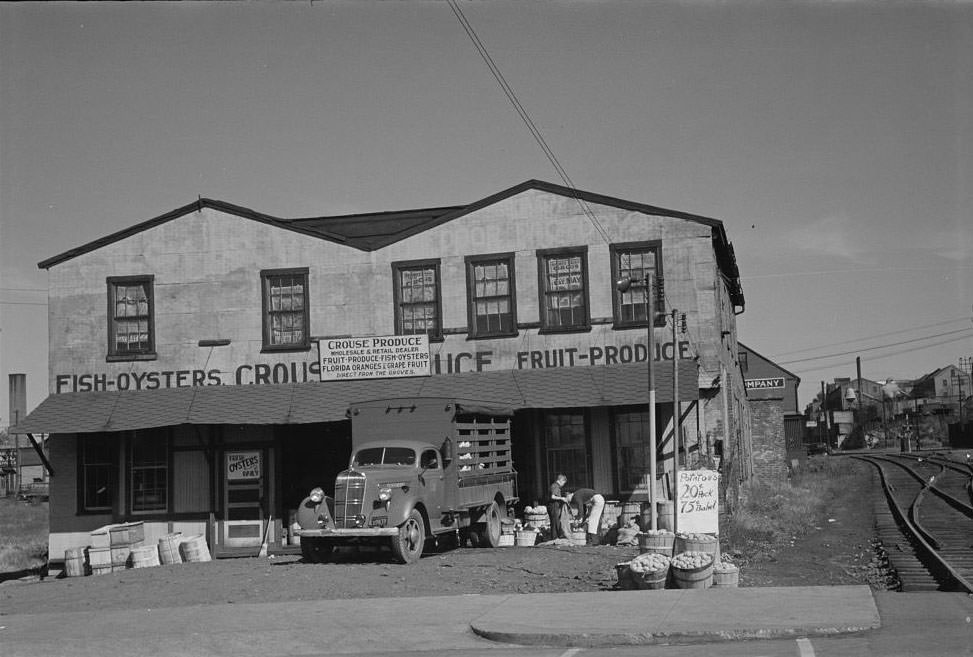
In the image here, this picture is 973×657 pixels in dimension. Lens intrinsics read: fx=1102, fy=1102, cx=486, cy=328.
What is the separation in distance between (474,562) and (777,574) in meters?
5.03

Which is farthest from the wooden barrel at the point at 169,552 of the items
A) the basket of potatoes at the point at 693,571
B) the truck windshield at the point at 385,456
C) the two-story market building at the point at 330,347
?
the basket of potatoes at the point at 693,571

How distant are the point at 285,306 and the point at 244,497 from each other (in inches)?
176

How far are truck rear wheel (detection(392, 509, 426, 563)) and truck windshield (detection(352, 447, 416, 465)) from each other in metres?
1.07

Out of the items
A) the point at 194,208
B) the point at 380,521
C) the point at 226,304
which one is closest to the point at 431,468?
the point at 380,521

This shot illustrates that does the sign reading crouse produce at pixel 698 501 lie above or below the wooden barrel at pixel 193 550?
above

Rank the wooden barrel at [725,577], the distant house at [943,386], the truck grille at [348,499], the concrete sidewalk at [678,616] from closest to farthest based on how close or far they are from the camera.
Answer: the concrete sidewalk at [678,616], the wooden barrel at [725,577], the truck grille at [348,499], the distant house at [943,386]

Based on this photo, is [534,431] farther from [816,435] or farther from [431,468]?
[816,435]

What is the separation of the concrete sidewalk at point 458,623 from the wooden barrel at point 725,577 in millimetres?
437

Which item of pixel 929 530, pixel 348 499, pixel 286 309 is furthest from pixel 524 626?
pixel 929 530

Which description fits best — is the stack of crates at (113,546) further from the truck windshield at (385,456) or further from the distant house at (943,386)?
the distant house at (943,386)

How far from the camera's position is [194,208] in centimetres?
2591

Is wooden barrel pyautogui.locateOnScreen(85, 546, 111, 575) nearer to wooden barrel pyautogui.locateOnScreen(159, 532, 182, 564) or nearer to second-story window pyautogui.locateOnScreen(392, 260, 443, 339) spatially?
wooden barrel pyautogui.locateOnScreen(159, 532, 182, 564)

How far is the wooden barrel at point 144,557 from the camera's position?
21.7 meters

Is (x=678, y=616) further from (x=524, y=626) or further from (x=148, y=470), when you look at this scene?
(x=148, y=470)
